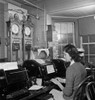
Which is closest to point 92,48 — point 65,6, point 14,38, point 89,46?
point 89,46

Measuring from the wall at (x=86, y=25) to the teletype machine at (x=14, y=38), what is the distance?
90.9 inches

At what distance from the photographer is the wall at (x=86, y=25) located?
4894mm

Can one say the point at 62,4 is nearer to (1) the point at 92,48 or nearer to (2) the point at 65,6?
(2) the point at 65,6

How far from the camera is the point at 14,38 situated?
12.2ft

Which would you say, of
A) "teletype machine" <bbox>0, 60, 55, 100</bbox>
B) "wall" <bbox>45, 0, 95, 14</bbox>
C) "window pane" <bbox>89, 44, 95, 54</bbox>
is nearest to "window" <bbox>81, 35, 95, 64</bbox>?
"window pane" <bbox>89, 44, 95, 54</bbox>

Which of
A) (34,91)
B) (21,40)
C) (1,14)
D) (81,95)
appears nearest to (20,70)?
(34,91)

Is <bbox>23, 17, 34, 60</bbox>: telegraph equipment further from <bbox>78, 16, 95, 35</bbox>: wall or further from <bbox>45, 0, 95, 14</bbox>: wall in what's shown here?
<bbox>78, 16, 95, 35</bbox>: wall

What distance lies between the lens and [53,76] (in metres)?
2.98

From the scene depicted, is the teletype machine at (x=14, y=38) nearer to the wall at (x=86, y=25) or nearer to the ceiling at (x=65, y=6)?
the ceiling at (x=65, y=6)

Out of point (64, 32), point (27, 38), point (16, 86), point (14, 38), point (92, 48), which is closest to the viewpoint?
point (16, 86)

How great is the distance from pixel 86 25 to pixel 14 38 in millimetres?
2614

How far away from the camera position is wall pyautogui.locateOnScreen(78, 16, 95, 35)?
16.1 ft

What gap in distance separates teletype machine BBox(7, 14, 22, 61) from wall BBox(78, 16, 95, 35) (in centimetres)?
231

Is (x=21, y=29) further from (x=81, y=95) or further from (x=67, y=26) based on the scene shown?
(x=81, y=95)
